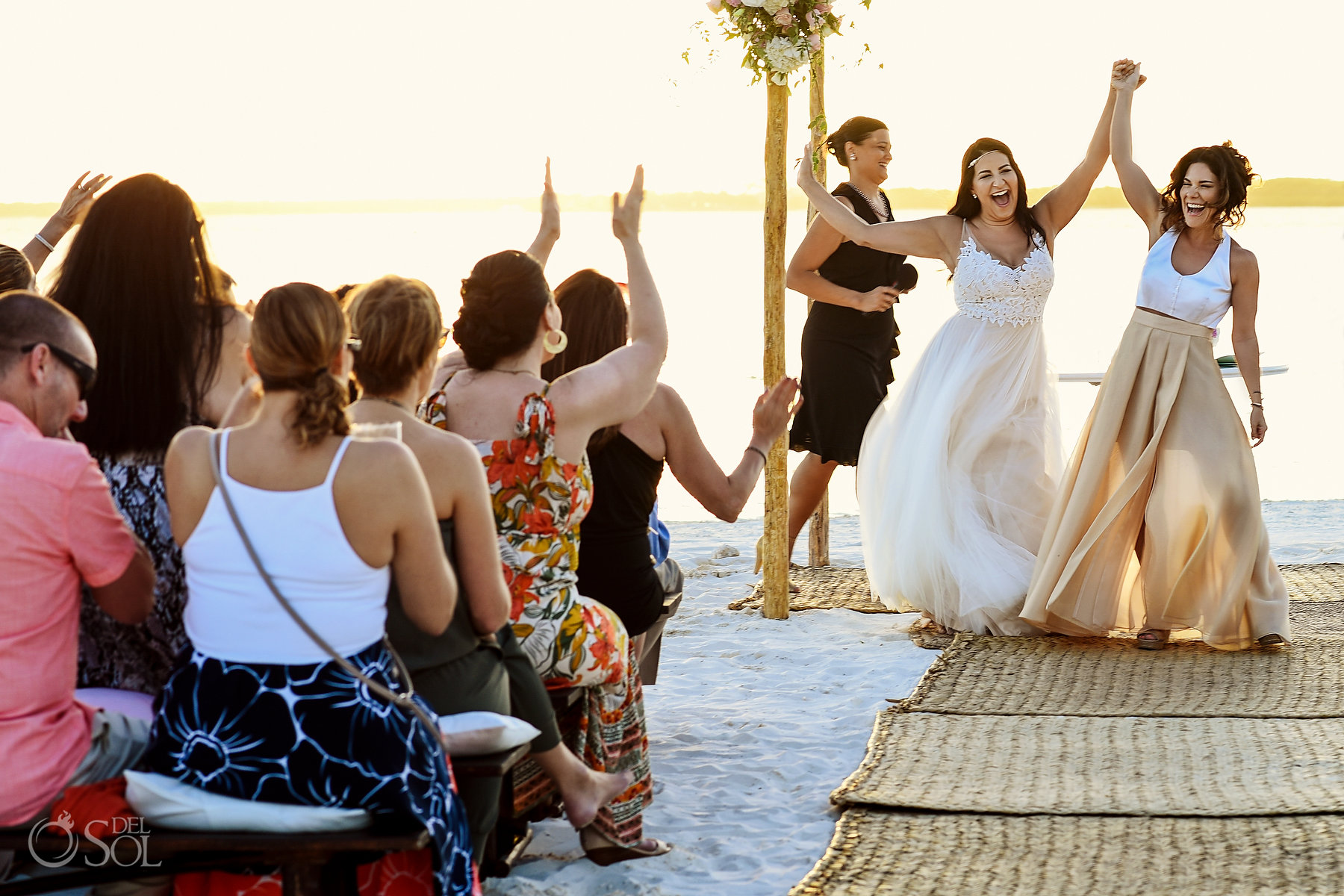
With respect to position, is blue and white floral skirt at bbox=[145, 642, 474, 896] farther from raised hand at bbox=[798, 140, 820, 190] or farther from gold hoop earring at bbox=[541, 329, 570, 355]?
raised hand at bbox=[798, 140, 820, 190]

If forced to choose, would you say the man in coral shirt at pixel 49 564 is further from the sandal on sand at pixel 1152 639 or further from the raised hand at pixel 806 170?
the sandal on sand at pixel 1152 639

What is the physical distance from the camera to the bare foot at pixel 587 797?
115 inches

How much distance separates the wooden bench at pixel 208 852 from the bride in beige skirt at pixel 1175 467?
3457mm

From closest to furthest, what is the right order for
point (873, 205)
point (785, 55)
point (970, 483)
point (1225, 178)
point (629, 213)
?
point (629, 213)
point (1225, 178)
point (970, 483)
point (785, 55)
point (873, 205)

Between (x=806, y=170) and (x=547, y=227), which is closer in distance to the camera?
(x=547, y=227)

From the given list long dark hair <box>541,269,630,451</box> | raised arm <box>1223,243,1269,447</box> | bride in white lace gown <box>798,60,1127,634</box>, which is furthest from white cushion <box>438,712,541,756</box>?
raised arm <box>1223,243,1269,447</box>

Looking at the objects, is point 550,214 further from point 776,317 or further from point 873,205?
point 873,205

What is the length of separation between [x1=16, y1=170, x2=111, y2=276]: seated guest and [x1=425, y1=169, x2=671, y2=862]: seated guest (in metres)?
1.93

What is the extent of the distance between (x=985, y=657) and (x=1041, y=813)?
1671 mm

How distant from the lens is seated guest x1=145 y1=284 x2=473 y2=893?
2145 mm

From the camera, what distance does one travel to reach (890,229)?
5441mm

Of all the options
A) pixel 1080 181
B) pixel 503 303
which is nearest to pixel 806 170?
pixel 1080 181

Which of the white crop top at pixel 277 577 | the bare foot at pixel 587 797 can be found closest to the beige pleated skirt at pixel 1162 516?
the bare foot at pixel 587 797

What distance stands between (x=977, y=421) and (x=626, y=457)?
93.2 inches
